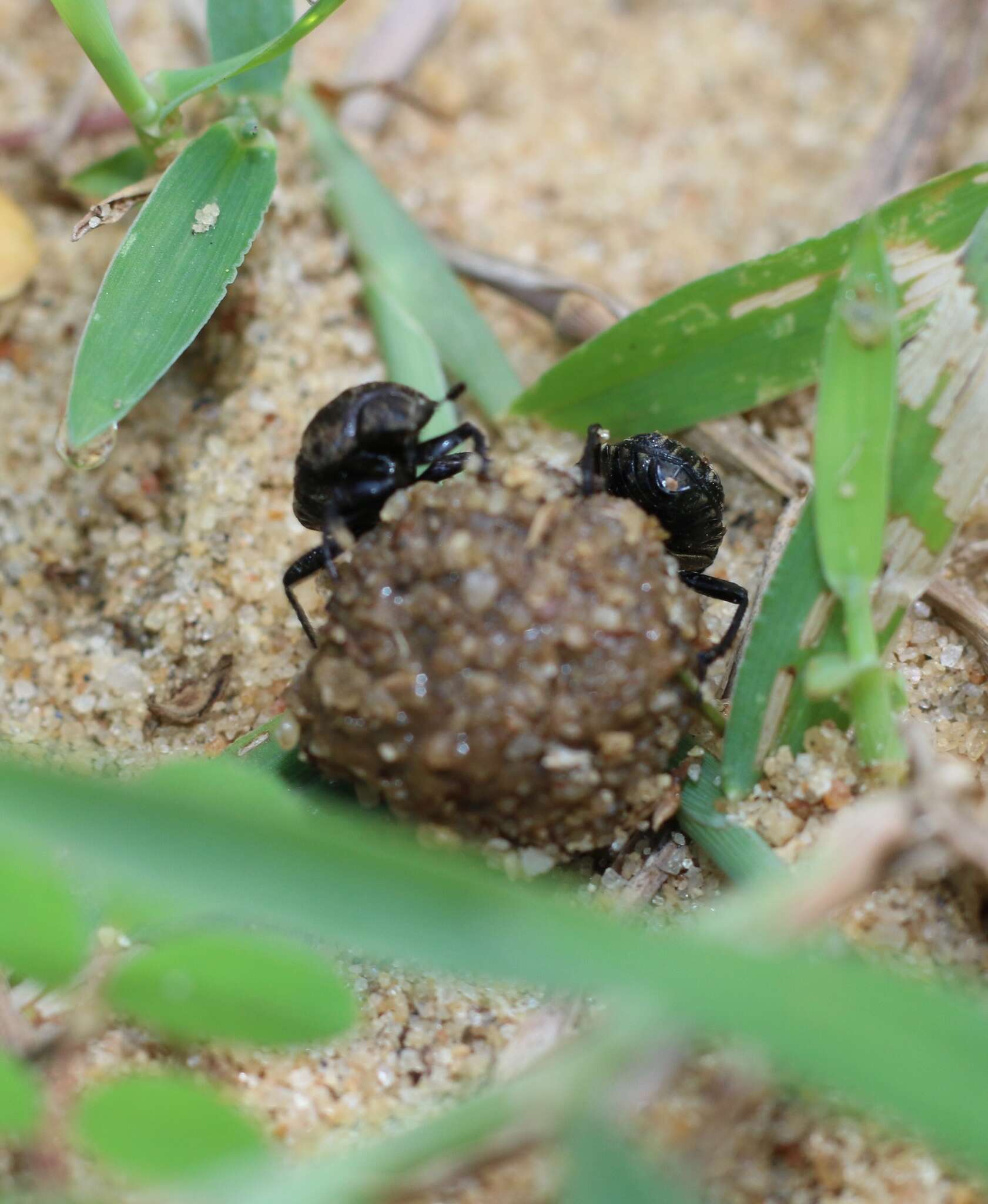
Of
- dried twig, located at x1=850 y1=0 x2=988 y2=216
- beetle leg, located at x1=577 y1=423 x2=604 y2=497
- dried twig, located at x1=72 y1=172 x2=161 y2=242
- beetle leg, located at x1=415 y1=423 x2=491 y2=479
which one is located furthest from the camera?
dried twig, located at x1=850 y1=0 x2=988 y2=216

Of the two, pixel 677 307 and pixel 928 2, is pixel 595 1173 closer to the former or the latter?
pixel 677 307

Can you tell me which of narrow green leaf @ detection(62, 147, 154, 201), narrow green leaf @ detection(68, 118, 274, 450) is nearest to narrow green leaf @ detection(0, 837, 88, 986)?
narrow green leaf @ detection(68, 118, 274, 450)

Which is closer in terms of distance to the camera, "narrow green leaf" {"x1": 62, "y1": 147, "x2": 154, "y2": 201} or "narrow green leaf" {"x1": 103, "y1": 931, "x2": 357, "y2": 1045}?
"narrow green leaf" {"x1": 103, "y1": 931, "x2": 357, "y2": 1045}

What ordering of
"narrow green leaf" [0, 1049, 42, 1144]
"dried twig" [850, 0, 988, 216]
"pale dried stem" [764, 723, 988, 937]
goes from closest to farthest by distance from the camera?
"narrow green leaf" [0, 1049, 42, 1144], "pale dried stem" [764, 723, 988, 937], "dried twig" [850, 0, 988, 216]

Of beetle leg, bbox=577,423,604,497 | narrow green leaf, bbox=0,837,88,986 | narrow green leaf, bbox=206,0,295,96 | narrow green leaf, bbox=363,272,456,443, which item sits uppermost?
narrow green leaf, bbox=206,0,295,96

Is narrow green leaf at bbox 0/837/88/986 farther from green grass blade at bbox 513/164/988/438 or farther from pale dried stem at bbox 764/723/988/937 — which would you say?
green grass blade at bbox 513/164/988/438

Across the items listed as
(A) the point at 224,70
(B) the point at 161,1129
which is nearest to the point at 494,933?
(B) the point at 161,1129
